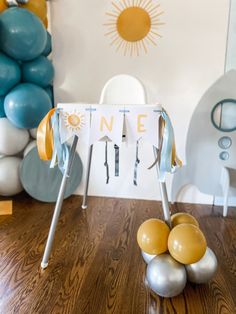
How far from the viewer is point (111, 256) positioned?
144 centimetres

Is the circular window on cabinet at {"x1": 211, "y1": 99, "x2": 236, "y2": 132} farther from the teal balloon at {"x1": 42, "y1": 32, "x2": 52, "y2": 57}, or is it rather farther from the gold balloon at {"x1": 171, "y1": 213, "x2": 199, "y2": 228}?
the teal balloon at {"x1": 42, "y1": 32, "x2": 52, "y2": 57}

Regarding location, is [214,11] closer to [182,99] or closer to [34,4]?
[182,99]

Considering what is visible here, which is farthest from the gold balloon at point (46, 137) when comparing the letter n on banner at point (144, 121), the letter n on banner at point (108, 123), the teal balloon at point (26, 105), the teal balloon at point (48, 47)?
the teal balloon at point (48, 47)

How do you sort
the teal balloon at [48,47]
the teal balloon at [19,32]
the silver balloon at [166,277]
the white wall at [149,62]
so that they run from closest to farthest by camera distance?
the silver balloon at [166,277] < the teal balloon at [19,32] < the white wall at [149,62] < the teal balloon at [48,47]

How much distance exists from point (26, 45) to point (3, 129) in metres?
0.61

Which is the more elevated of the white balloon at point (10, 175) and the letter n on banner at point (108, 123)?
the letter n on banner at point (108, 123)

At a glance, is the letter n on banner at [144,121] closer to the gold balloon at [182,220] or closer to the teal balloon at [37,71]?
the gold balloon at [182,220]

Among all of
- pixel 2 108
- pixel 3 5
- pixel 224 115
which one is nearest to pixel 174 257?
pixel 224 115

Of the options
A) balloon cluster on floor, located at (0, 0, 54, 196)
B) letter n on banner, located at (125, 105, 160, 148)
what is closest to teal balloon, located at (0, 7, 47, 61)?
balloon cluster on floor, located at (0, 0, 54, 196)

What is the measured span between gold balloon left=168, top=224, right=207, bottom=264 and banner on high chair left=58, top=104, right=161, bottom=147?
404 mm

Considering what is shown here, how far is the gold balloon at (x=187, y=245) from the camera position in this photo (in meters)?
1.10

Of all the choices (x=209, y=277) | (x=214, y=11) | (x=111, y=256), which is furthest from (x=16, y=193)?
(x=214, y=11)

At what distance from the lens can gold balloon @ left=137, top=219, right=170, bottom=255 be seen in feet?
3.90

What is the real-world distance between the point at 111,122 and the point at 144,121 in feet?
0.51
